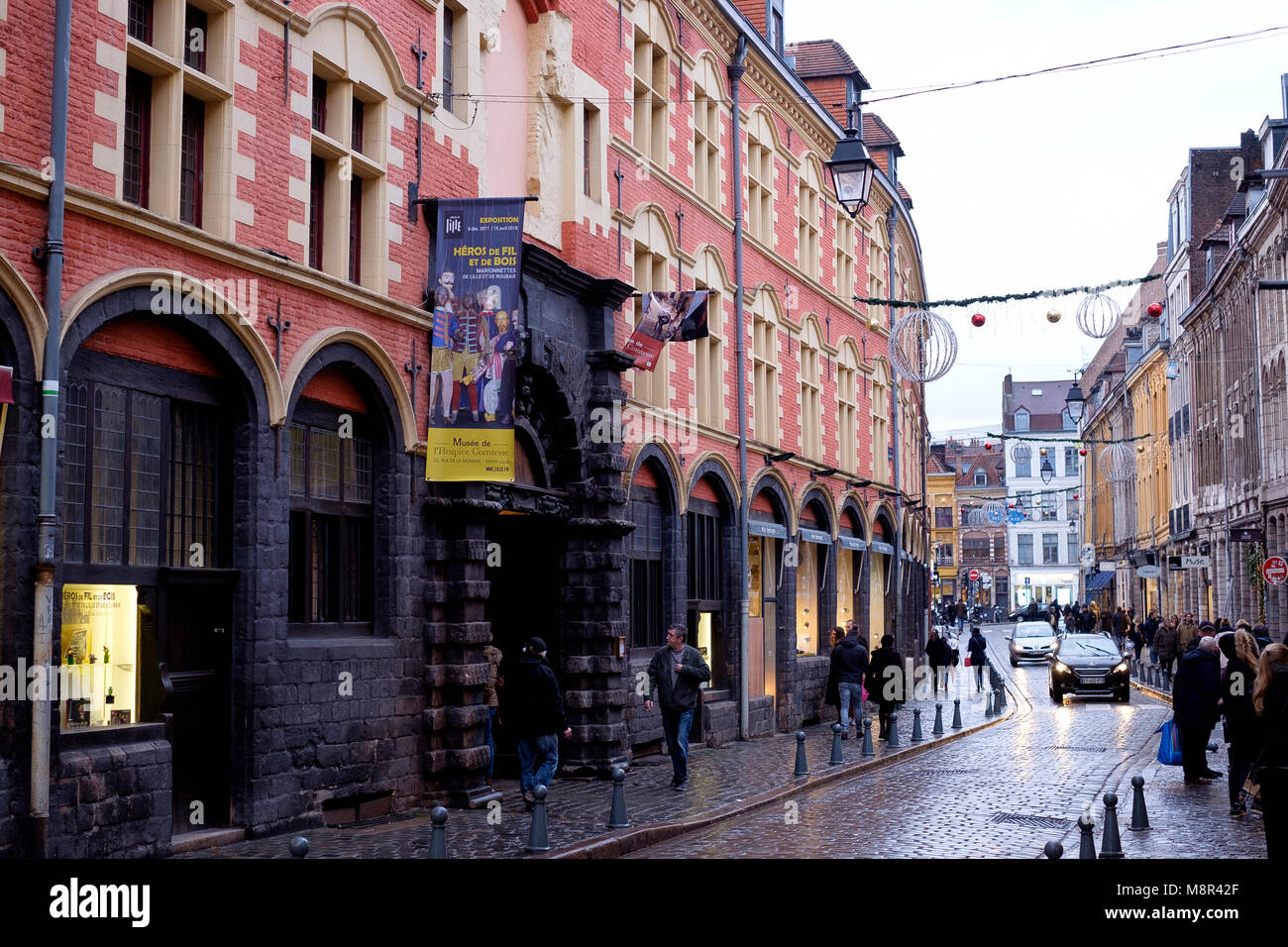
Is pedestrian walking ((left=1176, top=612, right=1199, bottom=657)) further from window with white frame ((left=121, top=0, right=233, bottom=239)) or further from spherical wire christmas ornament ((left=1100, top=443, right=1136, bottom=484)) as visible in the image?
window with white frame ((left=121, top=0, right=233, bottom=239))

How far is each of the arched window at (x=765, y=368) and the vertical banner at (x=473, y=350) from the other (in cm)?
1204

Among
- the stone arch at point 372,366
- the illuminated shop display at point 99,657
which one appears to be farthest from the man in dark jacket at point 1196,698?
the illuminated shop display at point 99,657

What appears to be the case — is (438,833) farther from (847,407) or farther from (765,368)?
(847,407)

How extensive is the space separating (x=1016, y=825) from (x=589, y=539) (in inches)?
280

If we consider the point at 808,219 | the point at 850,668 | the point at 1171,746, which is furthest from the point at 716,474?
the point at 1171,746

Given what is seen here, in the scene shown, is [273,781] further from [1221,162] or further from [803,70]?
[1221,162]

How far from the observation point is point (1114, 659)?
35.0 metres

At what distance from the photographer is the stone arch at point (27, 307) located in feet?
32.8

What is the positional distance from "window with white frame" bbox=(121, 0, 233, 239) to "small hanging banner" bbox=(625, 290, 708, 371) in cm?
790

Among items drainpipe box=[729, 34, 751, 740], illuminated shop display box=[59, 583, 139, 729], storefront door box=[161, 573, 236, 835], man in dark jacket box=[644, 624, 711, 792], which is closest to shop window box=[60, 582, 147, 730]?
illuminated shop display box=[59, 583, 139, 729]

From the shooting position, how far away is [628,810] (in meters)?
15.2

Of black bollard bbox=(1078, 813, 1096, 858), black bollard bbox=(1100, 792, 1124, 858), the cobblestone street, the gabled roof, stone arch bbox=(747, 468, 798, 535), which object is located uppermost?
the gabled roof

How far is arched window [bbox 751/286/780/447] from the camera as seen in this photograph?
1063 inches

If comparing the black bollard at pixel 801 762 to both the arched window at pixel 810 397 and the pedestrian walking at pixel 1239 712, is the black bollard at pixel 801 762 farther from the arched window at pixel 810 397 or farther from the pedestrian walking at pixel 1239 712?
the arched window at pixel 810 397
